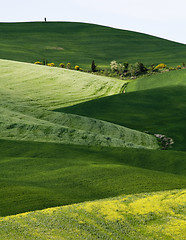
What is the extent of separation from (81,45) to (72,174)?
124 metres

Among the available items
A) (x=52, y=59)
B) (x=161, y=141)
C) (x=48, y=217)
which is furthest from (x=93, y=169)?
(x=52, y=59)

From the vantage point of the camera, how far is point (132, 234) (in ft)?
45.2

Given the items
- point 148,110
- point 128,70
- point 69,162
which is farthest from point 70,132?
point 128,70

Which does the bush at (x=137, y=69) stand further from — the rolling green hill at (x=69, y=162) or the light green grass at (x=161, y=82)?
the rolling green hill at (x=69, y=162)

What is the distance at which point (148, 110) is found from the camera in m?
54.7

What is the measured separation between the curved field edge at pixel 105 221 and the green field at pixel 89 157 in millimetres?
39

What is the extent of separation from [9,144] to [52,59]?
294ft

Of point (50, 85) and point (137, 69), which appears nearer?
point (50, 85)

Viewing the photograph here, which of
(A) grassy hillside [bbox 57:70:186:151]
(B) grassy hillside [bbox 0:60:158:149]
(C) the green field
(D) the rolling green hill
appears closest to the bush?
(C) the green field

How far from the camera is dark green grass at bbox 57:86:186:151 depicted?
4534 cm

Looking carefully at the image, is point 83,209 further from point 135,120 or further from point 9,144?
point 135,120

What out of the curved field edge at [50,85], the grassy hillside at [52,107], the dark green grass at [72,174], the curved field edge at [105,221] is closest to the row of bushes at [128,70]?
the grassy hillside at [52,107]

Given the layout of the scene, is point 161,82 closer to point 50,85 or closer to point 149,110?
point 149,110

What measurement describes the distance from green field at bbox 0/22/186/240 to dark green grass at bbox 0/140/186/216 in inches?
2.4
